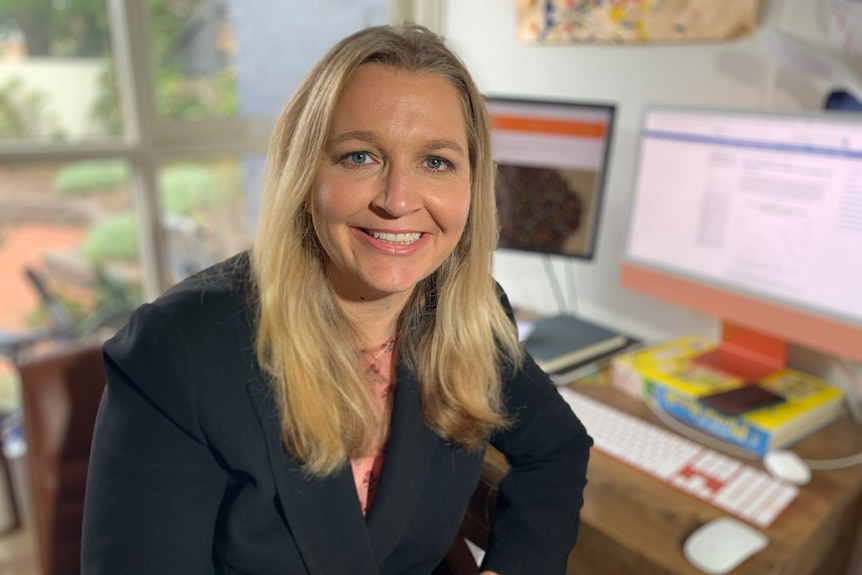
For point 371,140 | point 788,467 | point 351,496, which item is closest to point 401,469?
point 351,496

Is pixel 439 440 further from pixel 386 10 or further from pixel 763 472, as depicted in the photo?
pixel 386 10

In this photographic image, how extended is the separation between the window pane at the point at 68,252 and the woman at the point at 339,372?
1.43m

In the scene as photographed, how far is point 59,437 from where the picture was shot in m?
0.96

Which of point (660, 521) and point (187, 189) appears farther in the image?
point (187, 189)

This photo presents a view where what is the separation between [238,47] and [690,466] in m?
1.95

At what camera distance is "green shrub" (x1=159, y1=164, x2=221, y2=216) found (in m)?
2.13

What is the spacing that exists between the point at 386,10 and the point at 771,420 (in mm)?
1940

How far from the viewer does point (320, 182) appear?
771mm

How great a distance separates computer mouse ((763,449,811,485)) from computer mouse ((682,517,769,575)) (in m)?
0.17

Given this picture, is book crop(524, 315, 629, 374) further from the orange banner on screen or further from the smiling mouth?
the smiling mouth

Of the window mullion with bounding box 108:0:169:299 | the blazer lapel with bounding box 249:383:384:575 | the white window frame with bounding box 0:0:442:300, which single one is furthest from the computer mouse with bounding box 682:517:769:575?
the window mullion with bounding box 108:0:169:299

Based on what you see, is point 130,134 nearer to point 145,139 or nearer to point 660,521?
point 145,139

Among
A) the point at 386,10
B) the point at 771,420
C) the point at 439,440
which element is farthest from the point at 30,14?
the point at 771,420

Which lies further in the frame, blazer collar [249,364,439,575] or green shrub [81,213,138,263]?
green shrub [81,213,138,263]
